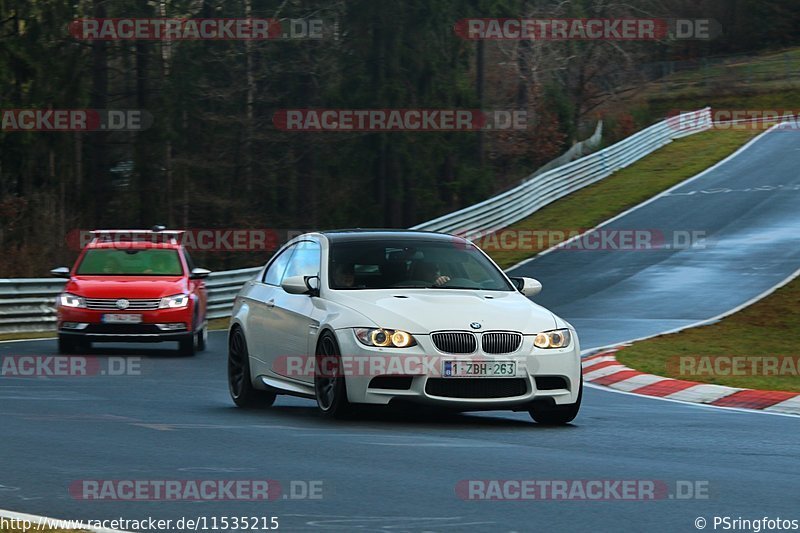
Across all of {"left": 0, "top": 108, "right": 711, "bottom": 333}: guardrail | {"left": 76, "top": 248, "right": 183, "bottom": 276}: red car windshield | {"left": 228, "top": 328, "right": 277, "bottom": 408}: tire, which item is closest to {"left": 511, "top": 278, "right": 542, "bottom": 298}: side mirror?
{"left": 228, "top": 328, "right": 277, "bottom": 408}: tire

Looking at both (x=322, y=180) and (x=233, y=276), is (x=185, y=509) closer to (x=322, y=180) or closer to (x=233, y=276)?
(x=233, y=276)

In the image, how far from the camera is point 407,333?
1094 cm

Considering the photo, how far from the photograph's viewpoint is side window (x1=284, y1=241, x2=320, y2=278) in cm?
1241

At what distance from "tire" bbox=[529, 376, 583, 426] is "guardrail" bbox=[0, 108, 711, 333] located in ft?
51.3

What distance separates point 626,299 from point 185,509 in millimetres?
20603

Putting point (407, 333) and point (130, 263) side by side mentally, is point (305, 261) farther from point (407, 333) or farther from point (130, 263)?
point (130, 263)

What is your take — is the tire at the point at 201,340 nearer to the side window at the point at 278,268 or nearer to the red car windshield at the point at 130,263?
the red car windshield at the point at 130,263

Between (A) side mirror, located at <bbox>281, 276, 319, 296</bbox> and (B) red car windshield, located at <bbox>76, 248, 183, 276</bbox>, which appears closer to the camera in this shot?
(A) side mirror, located at <bbox>281, 276, 319, 296</bbox>

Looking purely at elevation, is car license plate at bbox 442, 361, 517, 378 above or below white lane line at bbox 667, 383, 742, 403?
above

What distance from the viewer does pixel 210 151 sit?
5128 centimetres

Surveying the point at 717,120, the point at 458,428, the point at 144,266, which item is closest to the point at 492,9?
the point at 717,120

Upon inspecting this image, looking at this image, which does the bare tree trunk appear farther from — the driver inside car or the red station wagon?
the driver inside car

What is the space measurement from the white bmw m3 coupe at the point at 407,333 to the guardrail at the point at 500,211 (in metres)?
13.7

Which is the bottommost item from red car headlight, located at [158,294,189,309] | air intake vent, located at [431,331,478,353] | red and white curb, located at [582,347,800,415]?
red and white curb, located at [582,347,800,415]
